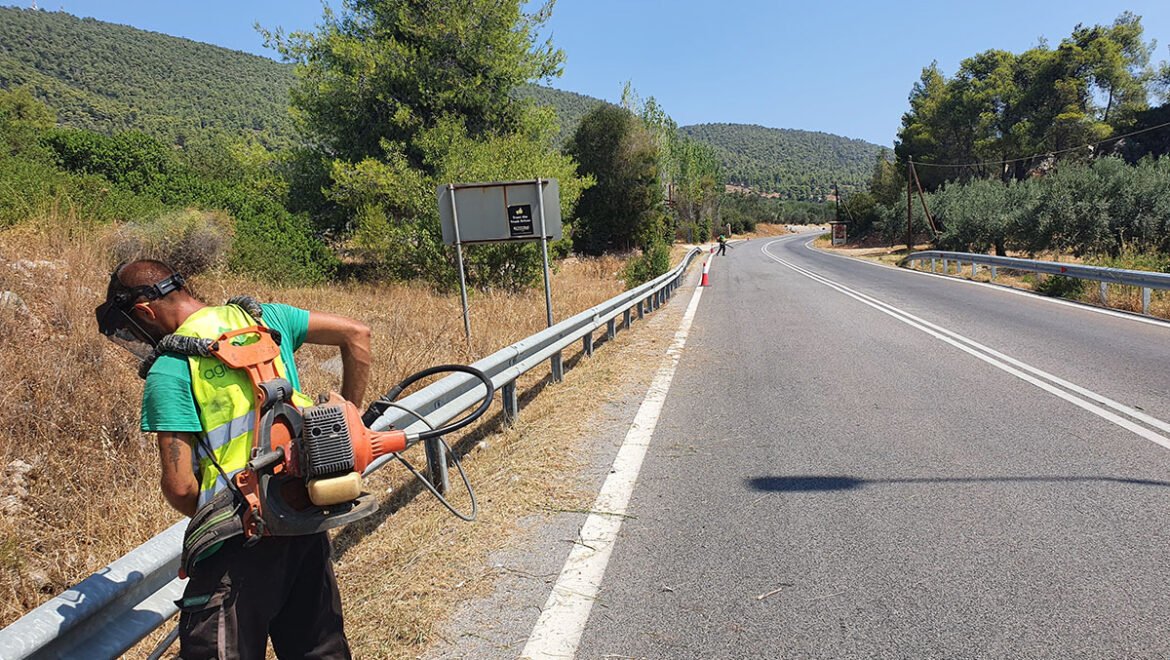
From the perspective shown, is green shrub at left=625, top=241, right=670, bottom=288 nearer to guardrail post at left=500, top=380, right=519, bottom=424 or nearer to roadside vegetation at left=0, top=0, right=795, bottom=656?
roadside vegetation at left=0, top=0, right=795, bottom=656

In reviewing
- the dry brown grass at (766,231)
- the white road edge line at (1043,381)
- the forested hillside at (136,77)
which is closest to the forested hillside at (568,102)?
the dry brown grass at (766,231)

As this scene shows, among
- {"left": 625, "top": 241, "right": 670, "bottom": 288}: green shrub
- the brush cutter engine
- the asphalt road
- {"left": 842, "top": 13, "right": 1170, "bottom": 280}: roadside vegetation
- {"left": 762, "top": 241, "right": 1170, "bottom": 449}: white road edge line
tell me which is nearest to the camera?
the brush cutter engine

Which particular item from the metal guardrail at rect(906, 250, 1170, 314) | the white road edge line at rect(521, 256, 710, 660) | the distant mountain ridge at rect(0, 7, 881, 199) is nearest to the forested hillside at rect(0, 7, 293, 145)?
the distant mountain ridge at rect(0, 7, 881, 199)

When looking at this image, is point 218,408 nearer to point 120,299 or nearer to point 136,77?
point 120,299

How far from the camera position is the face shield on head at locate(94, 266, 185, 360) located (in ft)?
6.33

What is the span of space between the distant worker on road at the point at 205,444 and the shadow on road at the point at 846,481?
314cm

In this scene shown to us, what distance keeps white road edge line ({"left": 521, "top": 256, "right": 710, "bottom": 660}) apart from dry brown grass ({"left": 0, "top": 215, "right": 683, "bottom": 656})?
321 millimetres

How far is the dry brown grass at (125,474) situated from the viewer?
10.8ft

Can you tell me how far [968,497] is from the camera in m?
4.12

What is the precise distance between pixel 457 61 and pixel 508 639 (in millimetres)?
20321

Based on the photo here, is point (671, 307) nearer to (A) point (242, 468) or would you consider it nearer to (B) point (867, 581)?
(B) point (867, 581)

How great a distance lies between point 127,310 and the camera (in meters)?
1.97

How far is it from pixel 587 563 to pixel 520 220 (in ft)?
21.5

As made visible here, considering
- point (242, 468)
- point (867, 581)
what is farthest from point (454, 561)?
point (867, 581)
